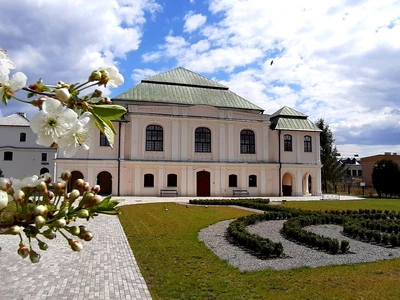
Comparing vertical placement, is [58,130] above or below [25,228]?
above

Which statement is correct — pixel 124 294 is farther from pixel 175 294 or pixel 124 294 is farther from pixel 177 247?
pixel 177 247

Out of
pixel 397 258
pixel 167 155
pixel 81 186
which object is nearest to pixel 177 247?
pixel 397 258

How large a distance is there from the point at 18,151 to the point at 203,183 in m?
28.9

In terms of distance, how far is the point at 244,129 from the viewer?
38062 millimetres

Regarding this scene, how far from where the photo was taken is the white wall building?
34.4 metres

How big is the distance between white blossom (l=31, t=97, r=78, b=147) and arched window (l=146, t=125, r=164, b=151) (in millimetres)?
34166

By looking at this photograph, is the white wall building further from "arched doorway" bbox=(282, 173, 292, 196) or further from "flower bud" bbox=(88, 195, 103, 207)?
"flower bud" bbox=(88, 195, 103, 207)

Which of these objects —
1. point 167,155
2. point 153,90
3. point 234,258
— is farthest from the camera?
point 153,90

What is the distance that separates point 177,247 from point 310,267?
4.41 m

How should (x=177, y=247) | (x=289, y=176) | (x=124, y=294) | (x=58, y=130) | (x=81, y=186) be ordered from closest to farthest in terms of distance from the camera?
(x=58, y=130), (x=81, y=186), (x=124, y=294), (x=177, y=247), (x=289, y=176)

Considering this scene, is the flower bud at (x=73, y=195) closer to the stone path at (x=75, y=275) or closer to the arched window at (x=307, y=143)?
the stone path at (x=75, y=275)

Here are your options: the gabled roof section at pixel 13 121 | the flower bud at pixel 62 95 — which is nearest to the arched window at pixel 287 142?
the gabled roof section at pixel 13 121

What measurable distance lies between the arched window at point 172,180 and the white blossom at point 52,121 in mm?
34384

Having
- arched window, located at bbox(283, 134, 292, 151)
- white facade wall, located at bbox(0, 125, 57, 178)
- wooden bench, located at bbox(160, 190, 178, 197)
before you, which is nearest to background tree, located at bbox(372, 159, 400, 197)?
arched window, located at bbox(283, 134, 292, 151)
